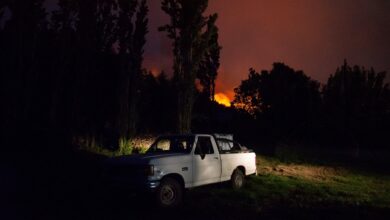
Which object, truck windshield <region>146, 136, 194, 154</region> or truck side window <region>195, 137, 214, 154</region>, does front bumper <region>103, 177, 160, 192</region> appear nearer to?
truck windshield <region>146, 136, 194, 154</region>

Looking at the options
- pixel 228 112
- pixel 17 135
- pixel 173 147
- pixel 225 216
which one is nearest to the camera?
pixel 225 216

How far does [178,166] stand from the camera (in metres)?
10.4

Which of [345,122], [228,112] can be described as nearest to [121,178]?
[345,122]

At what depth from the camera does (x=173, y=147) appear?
11672 millimetres

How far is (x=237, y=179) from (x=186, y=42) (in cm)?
1040

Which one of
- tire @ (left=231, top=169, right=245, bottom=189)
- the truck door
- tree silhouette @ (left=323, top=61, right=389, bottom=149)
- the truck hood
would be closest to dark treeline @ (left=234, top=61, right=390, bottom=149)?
tree silhouette @ (left=323, top=61, right=389, bottom=149)

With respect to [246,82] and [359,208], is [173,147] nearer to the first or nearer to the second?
[359,208]

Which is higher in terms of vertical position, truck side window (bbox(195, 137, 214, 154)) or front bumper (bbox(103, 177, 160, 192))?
truck side window (bbox(195, 137, 214, 154))

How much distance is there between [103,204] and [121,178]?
4.13 feet

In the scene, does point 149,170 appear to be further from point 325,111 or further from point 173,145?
point 325,111

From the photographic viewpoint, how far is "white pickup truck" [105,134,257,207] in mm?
9914

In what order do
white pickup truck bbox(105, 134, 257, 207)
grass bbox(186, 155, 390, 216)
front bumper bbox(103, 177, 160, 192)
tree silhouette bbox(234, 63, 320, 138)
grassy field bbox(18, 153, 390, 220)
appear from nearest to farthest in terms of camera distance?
grassy field bbox(18, 153, 390, 220) → front bumper bbox(103, 177, 160, 192) → white pickup truck bbox(105, 134, 257, 207) → grass bbox(186, 155, 390, 216) → tree silhouette bbox(234, 63, 320, 138)

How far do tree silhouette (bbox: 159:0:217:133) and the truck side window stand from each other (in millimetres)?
9784

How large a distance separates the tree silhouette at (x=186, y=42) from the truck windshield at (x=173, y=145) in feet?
31.9
